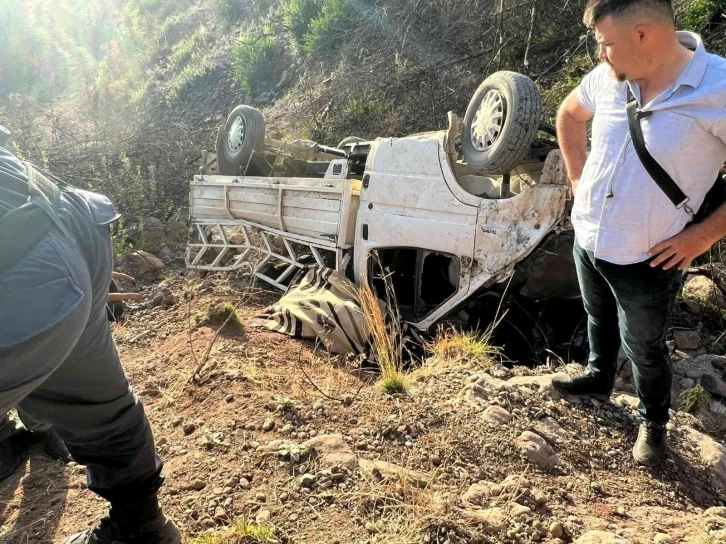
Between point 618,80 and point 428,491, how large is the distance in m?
1.60

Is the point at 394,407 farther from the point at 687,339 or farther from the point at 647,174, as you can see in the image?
the point at 687,339

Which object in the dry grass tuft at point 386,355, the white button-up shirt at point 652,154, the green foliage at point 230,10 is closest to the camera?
the white button-up shirt at point 652,154

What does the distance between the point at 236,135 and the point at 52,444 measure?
383cm

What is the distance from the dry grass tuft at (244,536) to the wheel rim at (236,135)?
4.42 m

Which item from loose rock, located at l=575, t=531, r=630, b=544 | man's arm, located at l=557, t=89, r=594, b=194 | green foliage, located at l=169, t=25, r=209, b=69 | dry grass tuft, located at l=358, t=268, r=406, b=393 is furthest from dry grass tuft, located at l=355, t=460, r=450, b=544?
green foliage, located at l=169, t=25, r=209, b=69

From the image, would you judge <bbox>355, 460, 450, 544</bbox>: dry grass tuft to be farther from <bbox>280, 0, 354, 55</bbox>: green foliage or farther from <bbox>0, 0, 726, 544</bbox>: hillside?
<bbox>280, 0, 354, 55</bbox>: green foliage

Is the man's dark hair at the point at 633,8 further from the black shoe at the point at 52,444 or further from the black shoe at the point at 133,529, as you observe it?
the black shoe at the point at 52,444

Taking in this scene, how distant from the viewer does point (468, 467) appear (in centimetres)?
233

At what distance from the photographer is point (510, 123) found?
11.0ft

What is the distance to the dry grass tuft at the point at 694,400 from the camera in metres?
3.21

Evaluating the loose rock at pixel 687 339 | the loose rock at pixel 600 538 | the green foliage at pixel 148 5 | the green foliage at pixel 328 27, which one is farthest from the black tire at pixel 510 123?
the green foliage at pixel 148 5

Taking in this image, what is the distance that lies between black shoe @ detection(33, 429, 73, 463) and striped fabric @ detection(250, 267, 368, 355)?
1.76m

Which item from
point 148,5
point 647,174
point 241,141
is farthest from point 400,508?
point 148,5

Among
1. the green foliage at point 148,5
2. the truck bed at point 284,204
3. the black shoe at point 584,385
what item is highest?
the green foliage at point 148,5
